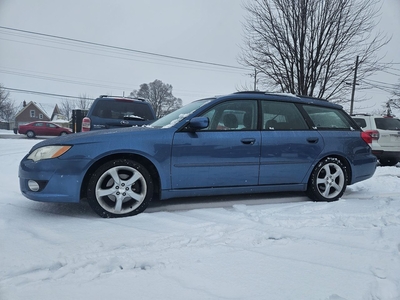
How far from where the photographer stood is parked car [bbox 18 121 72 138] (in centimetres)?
2263

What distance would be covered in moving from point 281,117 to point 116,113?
3.70 m

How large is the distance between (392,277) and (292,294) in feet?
2.46

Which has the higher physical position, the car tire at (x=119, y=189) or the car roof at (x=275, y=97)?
the car roof at (x=275, y=97)

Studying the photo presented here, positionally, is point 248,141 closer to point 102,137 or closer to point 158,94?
point 102,137

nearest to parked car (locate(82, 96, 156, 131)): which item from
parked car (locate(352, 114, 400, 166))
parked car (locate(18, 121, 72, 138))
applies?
parked car (locate(352, 114, 400, 166))

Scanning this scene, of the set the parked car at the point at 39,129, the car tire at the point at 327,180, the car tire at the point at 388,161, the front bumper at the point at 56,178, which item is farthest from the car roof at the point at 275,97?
the parked car at the point at 39,129

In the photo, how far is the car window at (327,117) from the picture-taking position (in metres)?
3.78

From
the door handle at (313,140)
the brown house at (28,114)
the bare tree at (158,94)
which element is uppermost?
the bare tree at (158,94)

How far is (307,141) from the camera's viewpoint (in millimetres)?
3572

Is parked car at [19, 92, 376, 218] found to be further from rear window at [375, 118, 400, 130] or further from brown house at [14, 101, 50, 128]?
brown house at [14, 101, 50, 128]

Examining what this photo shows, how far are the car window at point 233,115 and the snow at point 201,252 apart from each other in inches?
39.4

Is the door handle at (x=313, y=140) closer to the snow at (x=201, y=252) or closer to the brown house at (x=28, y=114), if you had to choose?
the snow at (x=201, y=252)

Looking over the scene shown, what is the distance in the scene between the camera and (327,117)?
12.8ft

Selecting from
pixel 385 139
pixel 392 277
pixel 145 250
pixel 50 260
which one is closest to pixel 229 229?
pixel 145 250
